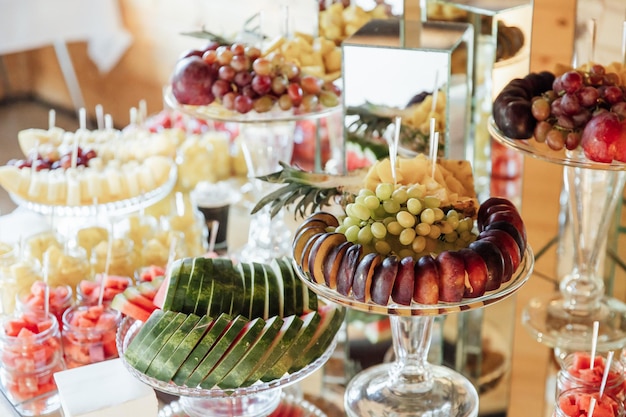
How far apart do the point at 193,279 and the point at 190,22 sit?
2.99 m

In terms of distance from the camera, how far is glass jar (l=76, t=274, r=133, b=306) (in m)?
1.75

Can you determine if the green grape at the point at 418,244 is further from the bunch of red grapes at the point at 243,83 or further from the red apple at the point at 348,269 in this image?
the bunch of red grapes at the point at 243,83

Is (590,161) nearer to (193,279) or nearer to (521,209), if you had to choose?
(521,209)

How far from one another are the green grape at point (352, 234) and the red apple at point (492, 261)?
7.3 inches

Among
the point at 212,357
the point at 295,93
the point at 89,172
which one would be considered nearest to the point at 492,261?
the point at 212,357

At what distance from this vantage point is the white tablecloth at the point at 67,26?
165 inches

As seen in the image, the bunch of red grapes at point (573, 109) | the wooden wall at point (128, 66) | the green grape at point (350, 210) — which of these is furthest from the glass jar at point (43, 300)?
the wooden wall at point (128, 66)

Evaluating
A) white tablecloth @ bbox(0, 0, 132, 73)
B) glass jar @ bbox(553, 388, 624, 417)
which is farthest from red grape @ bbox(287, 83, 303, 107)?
white tablecloth @ bbox(0, 0, 132, 73)

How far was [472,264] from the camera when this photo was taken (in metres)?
1.30

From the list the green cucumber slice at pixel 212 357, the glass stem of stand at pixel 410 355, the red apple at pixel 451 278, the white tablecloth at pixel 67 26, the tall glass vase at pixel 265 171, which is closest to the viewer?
the red apple at pixel 451 278

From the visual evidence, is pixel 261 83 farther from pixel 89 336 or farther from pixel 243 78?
pixel 89 336

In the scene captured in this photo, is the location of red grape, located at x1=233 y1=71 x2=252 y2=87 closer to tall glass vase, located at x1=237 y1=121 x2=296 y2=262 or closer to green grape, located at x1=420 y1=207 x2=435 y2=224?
tall glass vase, located at x1=237 y1=121 x2=296 y2=262

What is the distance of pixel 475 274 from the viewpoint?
1.30 metres

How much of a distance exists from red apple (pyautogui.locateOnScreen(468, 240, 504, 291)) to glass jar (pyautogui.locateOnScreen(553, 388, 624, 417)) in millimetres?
211
